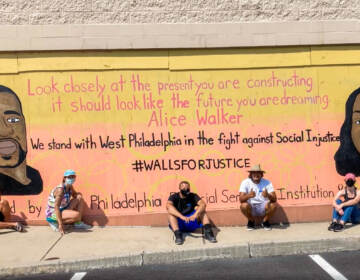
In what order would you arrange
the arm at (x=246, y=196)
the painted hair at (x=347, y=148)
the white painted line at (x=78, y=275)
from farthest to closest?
1. the painted hair at (x=347, y=148)
2. the arm at (x=246, y=196)
3. the white painted line at (x=78, y=275)

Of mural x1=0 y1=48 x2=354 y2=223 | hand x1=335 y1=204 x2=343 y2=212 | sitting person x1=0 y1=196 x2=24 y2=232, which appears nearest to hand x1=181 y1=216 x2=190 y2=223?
mural x1=0 y1=48 x2=354 y2=223

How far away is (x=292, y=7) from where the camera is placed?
7.84 meters

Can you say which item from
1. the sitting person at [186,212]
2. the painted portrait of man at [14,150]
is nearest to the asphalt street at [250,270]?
the sitting person at [186,212]

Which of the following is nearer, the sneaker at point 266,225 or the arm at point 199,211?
the arm at point 199,211

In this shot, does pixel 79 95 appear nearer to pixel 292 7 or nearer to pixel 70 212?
pixel 70 212

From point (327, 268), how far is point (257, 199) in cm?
209

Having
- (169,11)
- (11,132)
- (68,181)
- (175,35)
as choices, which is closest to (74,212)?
(68,181)

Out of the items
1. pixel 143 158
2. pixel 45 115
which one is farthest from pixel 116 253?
pixel 45 115

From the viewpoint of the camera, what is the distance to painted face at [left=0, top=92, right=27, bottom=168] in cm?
757

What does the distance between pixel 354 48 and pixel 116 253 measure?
5.66 m

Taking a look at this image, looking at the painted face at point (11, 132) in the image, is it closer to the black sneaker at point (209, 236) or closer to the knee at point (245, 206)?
the black sneaker at point (209, 236)

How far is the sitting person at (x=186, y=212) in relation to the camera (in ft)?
22.4

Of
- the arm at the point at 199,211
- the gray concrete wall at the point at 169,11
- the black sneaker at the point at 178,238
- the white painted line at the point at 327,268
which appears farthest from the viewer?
the gray concrete wall at the point at 169,11

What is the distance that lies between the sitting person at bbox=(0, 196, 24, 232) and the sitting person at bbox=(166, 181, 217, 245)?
8.53ft
